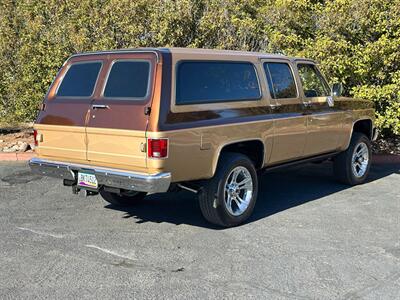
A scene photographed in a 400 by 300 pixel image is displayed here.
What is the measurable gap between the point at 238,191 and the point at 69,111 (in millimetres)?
2080

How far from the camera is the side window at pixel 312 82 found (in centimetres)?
718

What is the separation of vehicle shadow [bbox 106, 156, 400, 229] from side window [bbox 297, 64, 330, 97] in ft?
3.67

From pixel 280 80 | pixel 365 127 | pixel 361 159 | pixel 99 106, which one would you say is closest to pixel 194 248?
pixel 99 106

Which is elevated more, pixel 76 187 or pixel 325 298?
pixel 76 187

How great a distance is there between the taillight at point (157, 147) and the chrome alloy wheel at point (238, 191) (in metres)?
1.04

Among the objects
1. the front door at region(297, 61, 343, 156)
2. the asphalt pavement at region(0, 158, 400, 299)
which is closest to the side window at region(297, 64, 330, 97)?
the front door at region(297, 61, 343, 156)

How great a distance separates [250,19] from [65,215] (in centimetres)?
623

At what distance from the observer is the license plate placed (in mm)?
5418

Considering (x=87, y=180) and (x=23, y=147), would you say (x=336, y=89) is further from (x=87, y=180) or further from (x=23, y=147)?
(x=23, y=147)

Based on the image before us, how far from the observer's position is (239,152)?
20.1 ft

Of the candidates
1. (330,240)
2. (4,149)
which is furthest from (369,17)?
(4,149)

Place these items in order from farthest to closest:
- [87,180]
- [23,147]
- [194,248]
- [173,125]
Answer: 1. [23,147]
2. [87,180]
3. [194,248]
4. [173,125]

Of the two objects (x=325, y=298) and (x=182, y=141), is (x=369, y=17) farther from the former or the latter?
(x=325, y=298)

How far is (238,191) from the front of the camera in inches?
234
